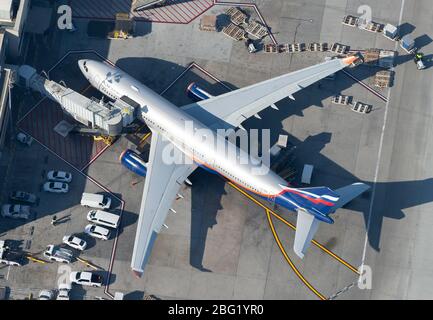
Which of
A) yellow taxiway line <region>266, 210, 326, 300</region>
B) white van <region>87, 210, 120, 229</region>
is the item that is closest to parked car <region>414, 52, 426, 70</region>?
yellow taxiway line <region>266, 210, 326, 300</region>

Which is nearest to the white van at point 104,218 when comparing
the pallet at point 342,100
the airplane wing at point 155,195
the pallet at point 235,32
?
the airplane wing at point 155,195

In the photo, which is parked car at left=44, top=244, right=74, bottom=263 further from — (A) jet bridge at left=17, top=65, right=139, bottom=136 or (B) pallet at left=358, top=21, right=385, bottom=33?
(B) pallet at left=358, top=21, right=385, bottom=33

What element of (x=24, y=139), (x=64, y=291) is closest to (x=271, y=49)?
(x=24, y=139)

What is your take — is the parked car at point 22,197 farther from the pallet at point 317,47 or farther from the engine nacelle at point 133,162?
the pallet at point 317,47

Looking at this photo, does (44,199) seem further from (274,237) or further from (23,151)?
(274,237)
